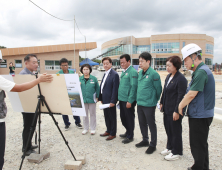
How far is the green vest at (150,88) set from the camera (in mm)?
2945

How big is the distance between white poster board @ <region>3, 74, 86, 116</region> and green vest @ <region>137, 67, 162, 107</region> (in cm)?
125

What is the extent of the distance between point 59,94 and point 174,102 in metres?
2.01

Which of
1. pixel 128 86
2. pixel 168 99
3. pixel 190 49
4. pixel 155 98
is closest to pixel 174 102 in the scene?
pixel 168 99

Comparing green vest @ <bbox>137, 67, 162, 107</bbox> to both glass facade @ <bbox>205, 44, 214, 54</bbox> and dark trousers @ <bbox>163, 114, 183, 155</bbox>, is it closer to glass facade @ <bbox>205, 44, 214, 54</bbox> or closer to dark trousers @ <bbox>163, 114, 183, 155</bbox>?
dark trousers @ <bbox>163, 114, 183, 155</bbox>

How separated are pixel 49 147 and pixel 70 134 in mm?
738

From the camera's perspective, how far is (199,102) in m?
2.17

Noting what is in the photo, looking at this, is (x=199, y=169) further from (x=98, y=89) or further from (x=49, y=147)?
(x=49, y=147)

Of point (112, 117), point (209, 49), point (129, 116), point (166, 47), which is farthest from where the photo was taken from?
point (209, 49)

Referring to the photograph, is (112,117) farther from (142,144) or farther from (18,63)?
(18,63)

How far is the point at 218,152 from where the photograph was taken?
308 cm

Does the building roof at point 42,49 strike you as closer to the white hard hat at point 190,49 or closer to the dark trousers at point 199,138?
the white hard hat at point 190,49

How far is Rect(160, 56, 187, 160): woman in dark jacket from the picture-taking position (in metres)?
2.57

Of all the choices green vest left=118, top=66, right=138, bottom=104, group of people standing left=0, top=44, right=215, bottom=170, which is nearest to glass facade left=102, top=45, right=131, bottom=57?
group of people standing left=0, top=44, right=215, bottom=170

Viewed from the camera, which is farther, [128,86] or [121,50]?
[121,50]
